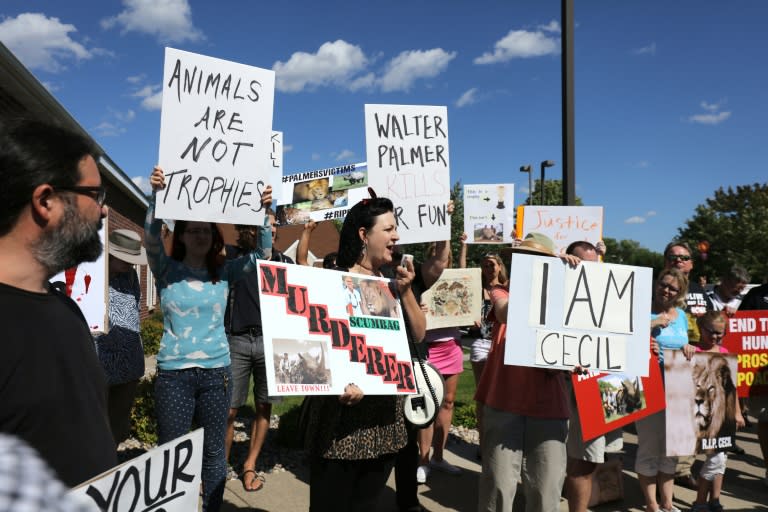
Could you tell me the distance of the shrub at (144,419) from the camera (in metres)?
5.52

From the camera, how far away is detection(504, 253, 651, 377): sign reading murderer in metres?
2.95

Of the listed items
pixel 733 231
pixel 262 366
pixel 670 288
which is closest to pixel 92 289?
pixel 262 366

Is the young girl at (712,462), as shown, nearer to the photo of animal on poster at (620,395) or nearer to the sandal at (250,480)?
the photo of animal on poster at (620,395)

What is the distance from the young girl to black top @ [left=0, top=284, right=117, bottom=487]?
14.3 feet

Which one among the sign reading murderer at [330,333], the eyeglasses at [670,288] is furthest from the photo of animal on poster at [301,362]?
the eyeglasses at [670,288]

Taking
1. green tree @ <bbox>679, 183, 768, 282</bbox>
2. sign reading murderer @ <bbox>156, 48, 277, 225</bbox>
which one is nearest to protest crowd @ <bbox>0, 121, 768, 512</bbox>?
sign reading murderer @ <bbox>156, 48, 277, 225</bbox>

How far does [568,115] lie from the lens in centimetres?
555

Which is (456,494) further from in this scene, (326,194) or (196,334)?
(326,194)

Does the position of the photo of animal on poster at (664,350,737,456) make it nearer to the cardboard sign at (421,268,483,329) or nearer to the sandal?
the cardboard sign at (421,268,483,329)

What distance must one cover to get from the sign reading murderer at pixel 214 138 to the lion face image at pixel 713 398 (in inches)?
137

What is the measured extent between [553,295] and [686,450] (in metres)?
2.07

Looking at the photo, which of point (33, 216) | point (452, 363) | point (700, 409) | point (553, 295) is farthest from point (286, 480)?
point (33, 216)

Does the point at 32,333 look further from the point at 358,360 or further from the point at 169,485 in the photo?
the point at 358,360

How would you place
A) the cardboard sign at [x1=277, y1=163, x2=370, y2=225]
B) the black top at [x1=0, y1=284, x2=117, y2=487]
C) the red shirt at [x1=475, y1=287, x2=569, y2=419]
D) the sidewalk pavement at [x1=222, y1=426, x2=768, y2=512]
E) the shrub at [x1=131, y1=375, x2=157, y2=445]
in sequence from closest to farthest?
the black top at [x1=0, y1=284, x2=117, y2=487], the red shirt at [x1=475, y1=287, x2=569, y2=419], the sidewalk pavement at [x1=222, y1=426, x2=768, y2=512], the shrub at [x1=131, y1=375, x2=157, y2=445], the cardboard sign at [x1=277, y1=163, x2=370, y2=225]
